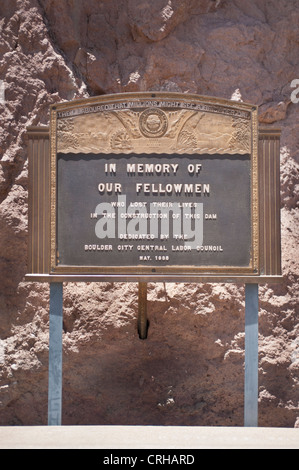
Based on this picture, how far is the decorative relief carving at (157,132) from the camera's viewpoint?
5.15 metres

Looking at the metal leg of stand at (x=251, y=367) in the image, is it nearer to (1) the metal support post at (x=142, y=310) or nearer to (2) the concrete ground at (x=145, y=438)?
(2) the concrete ground at (x=145, y=438)

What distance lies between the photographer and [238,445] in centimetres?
441

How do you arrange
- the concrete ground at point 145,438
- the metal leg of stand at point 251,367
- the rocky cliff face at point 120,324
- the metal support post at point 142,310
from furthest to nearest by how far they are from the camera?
the rocky cliff face at point 120,324 < the metal support post at point 142,310 < the metal leg of stand at point 251,367 < the concrete ground at point 145,438

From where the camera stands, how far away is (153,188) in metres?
5.16

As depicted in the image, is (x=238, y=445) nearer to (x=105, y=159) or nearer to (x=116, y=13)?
(x=105, y=159)

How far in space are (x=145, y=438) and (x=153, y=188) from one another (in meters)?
2.23

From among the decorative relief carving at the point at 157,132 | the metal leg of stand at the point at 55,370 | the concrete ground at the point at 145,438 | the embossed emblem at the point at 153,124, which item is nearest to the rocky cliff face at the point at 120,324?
the metal leg of stand at the point at 55,370

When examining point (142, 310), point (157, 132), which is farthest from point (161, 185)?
point (142, 310)

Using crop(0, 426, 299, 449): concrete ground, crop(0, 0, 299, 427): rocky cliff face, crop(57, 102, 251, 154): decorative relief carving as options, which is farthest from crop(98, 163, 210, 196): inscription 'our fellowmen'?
crop(0, 426, 299, 449): concrete ground

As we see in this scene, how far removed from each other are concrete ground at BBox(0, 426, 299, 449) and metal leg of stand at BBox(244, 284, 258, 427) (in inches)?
6.6

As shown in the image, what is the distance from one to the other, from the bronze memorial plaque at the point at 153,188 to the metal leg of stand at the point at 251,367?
15.8 inches

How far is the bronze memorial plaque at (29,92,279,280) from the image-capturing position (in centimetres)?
513

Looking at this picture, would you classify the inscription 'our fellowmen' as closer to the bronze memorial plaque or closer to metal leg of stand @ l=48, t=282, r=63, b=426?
the bronze memorial plaque

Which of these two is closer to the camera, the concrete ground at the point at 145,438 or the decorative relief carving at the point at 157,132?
the concrete ground at the point at 145,438
